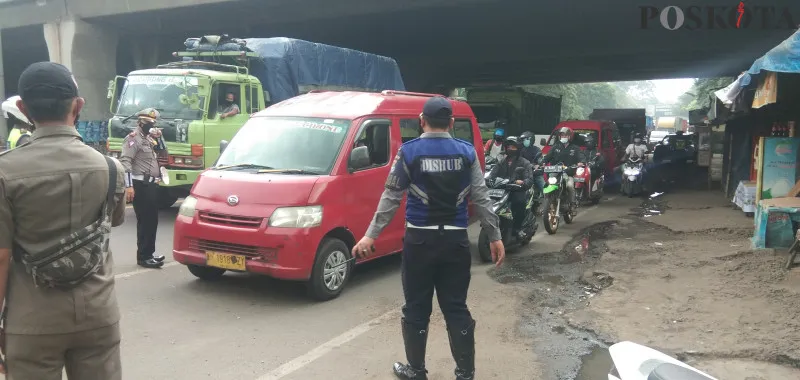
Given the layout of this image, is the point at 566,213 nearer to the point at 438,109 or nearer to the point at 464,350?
the point at 464,350

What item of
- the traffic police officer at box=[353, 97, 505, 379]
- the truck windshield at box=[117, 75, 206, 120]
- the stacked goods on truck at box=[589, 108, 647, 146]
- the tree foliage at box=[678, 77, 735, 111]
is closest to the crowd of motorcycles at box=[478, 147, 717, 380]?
the traffic police officer at box=[353, 97, 505, 379]

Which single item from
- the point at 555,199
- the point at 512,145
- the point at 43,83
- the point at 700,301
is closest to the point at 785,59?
the point at 700,301

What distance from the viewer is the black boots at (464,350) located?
3.60 metres

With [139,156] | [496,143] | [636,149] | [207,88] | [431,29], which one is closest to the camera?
[139,156]

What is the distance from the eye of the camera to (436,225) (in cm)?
354

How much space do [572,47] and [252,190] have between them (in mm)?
20729

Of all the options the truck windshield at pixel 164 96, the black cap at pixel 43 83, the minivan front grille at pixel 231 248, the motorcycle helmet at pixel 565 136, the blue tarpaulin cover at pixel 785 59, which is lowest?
the minivan front grille at pixel 231 248

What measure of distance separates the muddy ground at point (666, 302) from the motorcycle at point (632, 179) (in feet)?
18.0

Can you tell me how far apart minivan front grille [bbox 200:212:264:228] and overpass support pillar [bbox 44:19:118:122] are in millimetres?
17051

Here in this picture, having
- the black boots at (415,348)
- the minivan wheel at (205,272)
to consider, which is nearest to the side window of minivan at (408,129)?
the minivan wheel at (205,272)

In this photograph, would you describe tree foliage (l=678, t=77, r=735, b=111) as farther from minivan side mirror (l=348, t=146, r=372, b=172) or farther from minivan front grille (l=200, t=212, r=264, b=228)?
minivan front grille (l=200, t=212, r=264, b=228)

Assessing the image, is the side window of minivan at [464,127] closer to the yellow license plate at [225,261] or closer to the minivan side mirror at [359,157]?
the minivan side mirror at [359,157]

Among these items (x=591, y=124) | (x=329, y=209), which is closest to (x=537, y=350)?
(x=329, y=209)

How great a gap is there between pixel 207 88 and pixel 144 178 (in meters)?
3.54
